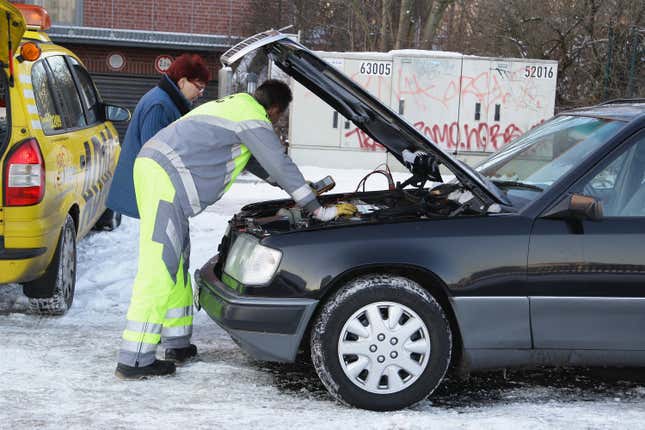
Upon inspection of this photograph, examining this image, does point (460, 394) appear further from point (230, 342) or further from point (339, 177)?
point (339, 177)

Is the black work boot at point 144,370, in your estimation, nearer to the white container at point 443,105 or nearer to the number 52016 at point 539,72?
the white container at point 443,105

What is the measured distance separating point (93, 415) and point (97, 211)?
11.1ft

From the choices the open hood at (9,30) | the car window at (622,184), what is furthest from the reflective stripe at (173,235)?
the car window at (622,184)

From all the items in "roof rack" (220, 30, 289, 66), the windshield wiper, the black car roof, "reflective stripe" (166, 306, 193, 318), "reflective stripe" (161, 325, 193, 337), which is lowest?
"reflective stripe" (161, 325, 193, 337)

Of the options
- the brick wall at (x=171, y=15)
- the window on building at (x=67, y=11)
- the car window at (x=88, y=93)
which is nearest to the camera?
the car window at (x=88, y=93)

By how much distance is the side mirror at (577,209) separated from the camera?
420 cm

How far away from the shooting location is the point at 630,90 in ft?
52.4

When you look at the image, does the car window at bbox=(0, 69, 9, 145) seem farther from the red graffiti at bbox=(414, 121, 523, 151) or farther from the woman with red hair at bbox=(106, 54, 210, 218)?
the red graffiti at bbox=(414, 121, 523, 151)

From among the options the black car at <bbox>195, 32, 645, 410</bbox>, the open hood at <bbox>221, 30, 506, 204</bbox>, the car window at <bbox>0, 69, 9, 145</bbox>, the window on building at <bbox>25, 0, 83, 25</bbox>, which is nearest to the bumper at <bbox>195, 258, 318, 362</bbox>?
the black car at <bbox>195, 32, 645, 410</bbox>

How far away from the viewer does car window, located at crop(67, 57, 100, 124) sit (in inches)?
289

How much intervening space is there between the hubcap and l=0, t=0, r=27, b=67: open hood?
2.75m

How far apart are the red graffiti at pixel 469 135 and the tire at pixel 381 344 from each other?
39.5 feet

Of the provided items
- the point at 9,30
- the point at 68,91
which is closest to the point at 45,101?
the point at 9,30

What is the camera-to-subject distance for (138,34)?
18172mm
